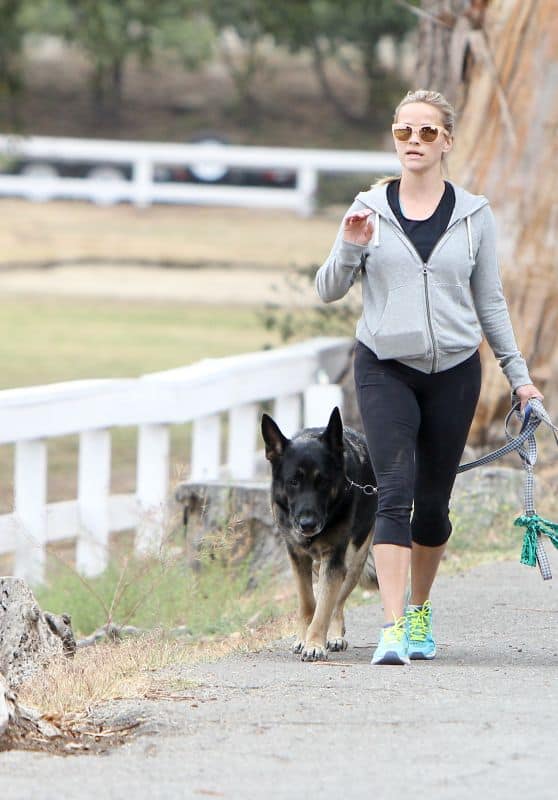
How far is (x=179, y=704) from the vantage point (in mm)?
5074

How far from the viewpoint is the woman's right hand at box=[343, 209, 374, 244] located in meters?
5.69

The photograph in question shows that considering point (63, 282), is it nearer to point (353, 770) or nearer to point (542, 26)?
point (542, 26)

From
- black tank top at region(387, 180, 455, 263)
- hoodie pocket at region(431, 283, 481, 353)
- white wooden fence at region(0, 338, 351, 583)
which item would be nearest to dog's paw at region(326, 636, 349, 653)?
hoodie pocket at region(431, 283, 481, 353)

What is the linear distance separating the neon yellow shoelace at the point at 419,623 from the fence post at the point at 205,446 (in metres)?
3.57

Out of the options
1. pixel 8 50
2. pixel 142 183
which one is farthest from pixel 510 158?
pixel 142 183

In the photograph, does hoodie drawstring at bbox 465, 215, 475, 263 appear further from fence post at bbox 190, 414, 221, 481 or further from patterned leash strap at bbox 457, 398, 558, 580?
fence post at bbox 190, 414, 221, 481

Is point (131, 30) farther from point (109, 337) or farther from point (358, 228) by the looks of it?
point (358, 228)

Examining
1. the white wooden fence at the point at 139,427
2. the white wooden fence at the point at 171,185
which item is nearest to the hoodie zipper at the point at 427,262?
the white wooden fence at the point at 139,427

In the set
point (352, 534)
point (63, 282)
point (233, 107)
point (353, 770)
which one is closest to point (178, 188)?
point (63, 282)

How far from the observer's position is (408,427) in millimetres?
5887

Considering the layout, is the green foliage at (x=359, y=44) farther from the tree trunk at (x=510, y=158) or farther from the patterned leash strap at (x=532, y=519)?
the patterned leash strap at (x=532, y=519)

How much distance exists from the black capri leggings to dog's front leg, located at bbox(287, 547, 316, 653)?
21.4 inches

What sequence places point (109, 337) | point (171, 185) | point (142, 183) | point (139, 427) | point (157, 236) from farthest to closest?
point (171, 185), point (142, 183), point (157, 236), point (109, 337), point (139, 427)

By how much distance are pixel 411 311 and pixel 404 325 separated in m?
0.06
